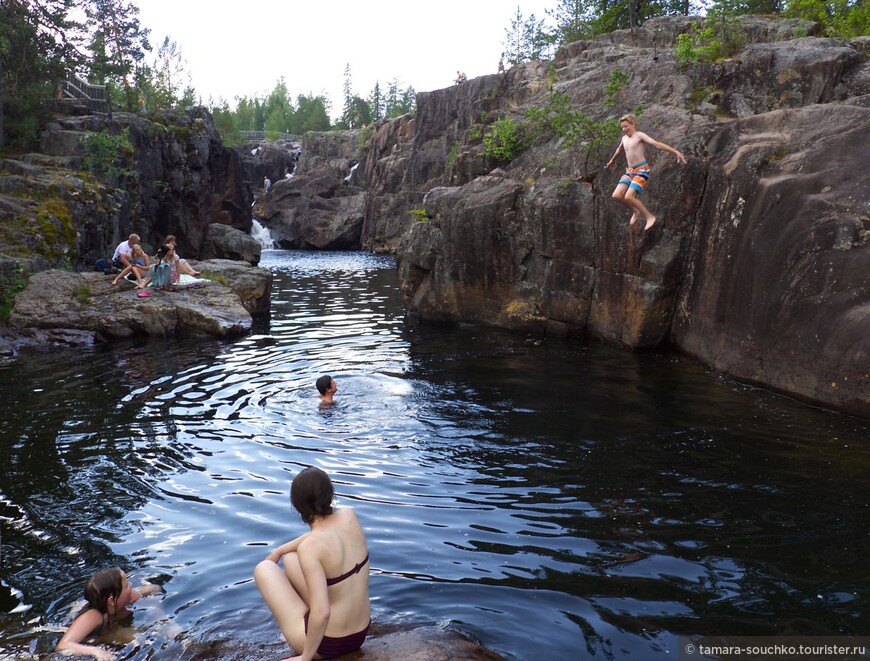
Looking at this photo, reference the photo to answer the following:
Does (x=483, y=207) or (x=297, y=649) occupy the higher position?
(x=483, y=207)

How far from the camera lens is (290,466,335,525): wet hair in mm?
4613

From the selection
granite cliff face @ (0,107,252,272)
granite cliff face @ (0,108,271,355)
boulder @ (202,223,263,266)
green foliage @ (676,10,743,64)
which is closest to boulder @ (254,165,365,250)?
granite cliff face @ (0,107,252,272)

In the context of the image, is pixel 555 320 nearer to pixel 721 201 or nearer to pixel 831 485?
pixel 721 201

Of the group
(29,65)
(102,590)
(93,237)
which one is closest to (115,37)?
(29,65)

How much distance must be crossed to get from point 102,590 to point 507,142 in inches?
750

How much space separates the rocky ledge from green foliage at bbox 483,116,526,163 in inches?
362

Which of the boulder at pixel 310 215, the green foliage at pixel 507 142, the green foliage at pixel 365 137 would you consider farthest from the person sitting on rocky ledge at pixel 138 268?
the green foliage at pixel 365 137

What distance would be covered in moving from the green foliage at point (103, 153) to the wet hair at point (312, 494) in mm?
29728

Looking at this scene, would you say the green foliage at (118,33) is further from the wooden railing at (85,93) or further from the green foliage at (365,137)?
the green foliage at (365,137)

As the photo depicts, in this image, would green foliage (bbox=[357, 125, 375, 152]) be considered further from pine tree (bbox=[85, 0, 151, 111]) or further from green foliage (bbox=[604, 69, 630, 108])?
green foliage (bbox=[604, 69, 630, 108])

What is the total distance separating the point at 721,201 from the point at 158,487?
38.8 ft

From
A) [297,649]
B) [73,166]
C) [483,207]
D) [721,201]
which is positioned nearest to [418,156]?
[73,166]

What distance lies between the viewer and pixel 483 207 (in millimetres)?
20266

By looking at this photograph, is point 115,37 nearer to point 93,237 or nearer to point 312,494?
point 93,237
